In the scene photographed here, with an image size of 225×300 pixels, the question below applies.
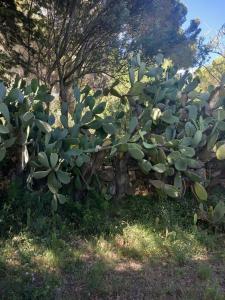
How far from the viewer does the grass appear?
3.27 m

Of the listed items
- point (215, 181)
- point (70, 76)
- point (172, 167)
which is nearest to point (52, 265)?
point (172, 167)

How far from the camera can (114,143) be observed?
15.4 ft

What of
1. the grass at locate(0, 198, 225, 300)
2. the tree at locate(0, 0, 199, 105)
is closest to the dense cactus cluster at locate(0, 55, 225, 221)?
the grass at locate(0, 198, 225, 300)

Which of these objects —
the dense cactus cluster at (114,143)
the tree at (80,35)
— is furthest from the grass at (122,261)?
the tree at (80,35)

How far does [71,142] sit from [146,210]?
1134 mm

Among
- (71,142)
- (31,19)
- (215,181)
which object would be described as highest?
(31,19)

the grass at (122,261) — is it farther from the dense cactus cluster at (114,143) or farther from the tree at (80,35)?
the tree at (80,35)

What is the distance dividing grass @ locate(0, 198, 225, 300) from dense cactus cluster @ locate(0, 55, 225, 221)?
42 centimetres

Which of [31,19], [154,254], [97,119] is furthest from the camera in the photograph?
[31,19]

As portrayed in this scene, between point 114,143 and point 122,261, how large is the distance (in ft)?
4.44

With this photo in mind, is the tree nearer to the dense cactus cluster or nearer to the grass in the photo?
the dense cactus cluster

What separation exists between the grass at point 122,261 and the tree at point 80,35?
523 centimetres

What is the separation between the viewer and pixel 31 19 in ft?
30.6

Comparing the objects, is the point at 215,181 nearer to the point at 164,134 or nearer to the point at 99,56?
the point at 164,134
